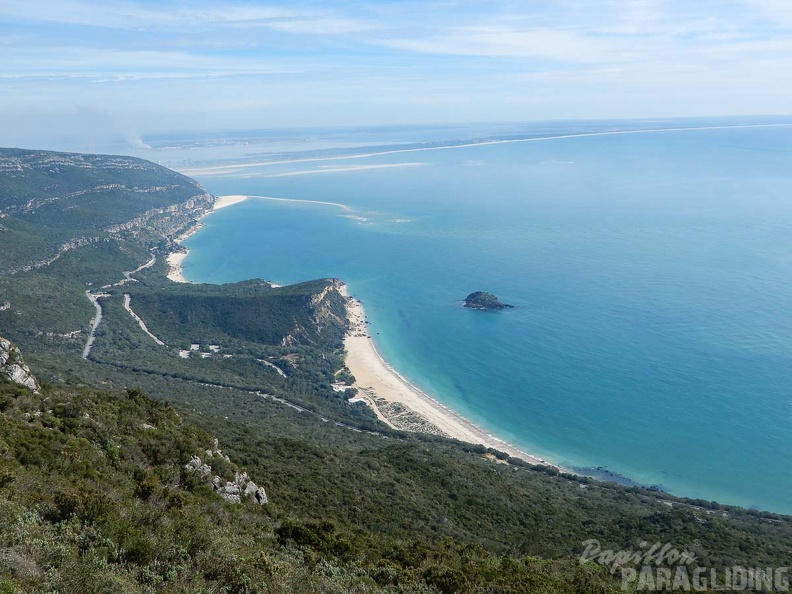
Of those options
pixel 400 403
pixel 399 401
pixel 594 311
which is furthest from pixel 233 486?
pixel 594 311

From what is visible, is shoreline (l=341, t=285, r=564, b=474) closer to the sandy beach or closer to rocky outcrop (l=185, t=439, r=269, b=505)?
the sandy beach

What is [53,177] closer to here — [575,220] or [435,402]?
[435,402]

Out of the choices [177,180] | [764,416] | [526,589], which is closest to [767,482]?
[764,416]

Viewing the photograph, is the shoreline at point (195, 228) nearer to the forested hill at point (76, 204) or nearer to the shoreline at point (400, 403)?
the forested hill at point (76, 204)

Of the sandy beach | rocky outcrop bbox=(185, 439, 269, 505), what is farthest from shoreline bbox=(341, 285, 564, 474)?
rocky outcrop bbox=(185, 439, 269, 505)

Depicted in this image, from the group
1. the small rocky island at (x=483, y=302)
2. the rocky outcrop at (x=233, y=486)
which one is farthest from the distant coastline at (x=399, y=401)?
the rocky outcrop at (x=233, y=486)

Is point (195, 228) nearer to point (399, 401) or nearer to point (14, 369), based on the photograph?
point (399, 401)
